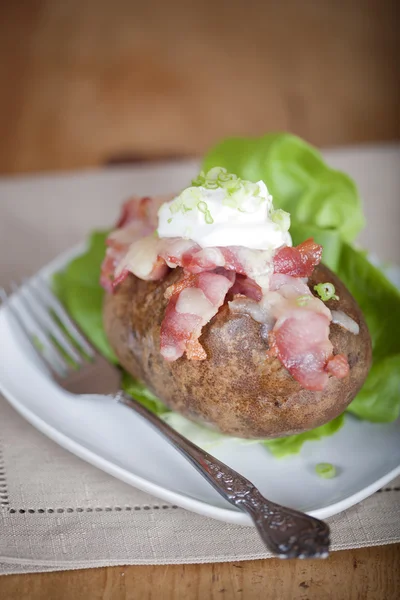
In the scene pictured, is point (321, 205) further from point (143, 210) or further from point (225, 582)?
point (225, 582)

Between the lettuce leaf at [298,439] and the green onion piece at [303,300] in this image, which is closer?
the green onion piece at [303,300]

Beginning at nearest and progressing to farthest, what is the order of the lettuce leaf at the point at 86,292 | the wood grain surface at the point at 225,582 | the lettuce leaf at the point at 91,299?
the wood grain surface at the point at 225,582
the lettuce leaf at the point at 91,299
the lettuce leaf at the point at 86,292

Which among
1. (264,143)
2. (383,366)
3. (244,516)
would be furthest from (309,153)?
(244,516)

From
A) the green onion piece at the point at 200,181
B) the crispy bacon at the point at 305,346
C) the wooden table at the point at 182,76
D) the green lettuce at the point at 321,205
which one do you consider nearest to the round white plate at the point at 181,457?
the crispy bacon at the point at 305,346

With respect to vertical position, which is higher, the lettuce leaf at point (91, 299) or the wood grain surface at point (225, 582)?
the lettuce leaf at point (91, 299)

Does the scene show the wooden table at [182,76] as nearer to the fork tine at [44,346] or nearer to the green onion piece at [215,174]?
the fork tine at [44,346]

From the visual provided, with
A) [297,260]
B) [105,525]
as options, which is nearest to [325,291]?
[297,260]

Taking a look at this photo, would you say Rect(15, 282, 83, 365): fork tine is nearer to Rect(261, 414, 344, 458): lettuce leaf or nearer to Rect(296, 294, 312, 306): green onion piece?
Rect(261, 414, 344, 458): lettuce leaf

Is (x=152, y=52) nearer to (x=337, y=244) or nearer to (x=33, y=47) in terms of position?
(x=33, y=47)
